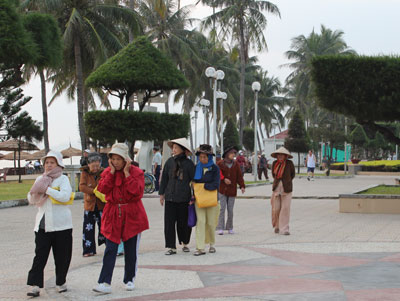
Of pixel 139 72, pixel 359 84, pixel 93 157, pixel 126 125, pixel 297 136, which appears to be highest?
pixel 139 72

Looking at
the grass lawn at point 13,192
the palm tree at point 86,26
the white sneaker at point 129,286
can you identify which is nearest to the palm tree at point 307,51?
the palm tree at point 86,26

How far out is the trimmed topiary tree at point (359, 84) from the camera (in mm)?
15922

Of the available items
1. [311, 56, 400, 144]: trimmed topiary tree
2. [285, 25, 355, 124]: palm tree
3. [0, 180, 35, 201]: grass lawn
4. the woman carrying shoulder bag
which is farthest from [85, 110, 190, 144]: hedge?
[285, 25, 355, 124]: palm tree

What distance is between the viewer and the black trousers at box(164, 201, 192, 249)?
9102 millimetres

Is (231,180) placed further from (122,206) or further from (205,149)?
(122,206)

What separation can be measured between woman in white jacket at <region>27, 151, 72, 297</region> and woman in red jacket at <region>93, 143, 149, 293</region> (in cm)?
41

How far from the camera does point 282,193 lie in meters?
11.6

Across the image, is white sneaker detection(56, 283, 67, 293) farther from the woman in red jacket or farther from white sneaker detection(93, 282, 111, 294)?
the woman in red jacket

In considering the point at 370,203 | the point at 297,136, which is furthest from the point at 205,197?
the point at 297,136

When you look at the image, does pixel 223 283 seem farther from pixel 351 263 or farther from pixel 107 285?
pixel 351 263

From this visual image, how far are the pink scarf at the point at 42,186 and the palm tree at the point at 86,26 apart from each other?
75.8ft

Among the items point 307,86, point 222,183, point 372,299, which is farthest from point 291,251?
point 307,86

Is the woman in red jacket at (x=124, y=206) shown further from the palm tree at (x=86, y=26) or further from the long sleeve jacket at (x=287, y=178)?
the palm tree at (x=86, y=26)

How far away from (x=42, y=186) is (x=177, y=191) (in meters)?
2.92
